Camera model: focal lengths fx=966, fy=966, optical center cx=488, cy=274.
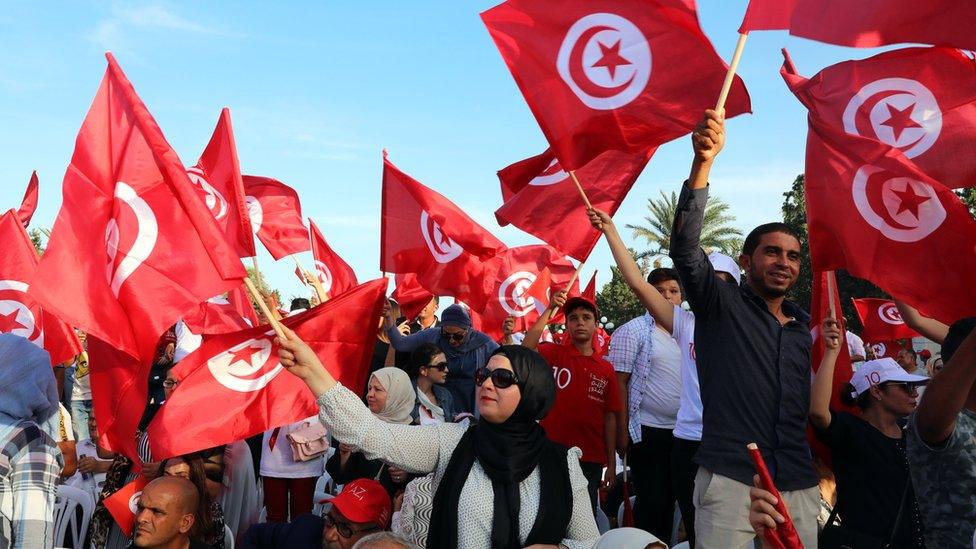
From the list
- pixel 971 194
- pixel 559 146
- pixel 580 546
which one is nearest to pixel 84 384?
pixel 559 146

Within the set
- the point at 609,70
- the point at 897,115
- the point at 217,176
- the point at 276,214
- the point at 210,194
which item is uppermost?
the point at 609,70

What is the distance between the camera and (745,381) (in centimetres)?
395

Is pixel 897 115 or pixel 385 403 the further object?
pixel 385 403

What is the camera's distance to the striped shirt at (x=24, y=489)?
160 inches

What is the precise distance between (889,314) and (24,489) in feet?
26.7

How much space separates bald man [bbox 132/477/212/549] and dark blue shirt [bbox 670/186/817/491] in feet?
7.94

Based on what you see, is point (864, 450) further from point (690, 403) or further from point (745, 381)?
point (745, 381)

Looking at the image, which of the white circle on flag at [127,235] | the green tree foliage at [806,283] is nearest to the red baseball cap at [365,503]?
the white circle on flag at [127,235]

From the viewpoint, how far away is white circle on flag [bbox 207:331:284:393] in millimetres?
4410

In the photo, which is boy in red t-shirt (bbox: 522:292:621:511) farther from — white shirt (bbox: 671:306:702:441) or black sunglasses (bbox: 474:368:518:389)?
black sunglasses (bbox: 474:368:518:389)

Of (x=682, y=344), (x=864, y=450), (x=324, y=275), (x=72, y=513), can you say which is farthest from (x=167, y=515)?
(x=324, y=275)

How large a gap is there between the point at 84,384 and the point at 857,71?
8.16 metres

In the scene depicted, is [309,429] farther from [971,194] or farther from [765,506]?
[971,194]

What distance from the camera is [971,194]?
24.3 meters
